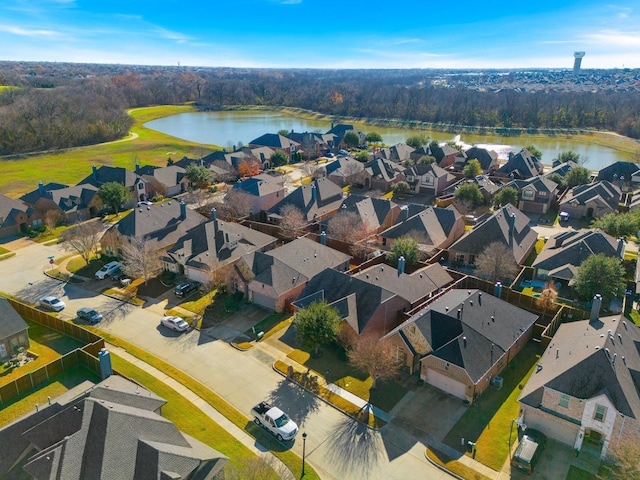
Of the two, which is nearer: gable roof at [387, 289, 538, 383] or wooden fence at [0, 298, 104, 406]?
wooden fence at [0, 298, 104, 406]

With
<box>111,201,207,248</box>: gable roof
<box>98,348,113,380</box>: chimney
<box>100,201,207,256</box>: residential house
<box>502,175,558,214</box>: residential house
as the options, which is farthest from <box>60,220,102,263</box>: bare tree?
<box>502,175,558,214</box>: residential house

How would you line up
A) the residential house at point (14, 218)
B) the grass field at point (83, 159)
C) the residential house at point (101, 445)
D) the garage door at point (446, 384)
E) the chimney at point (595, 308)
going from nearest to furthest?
the residential house at point (101, 445)
the garage door at point (446, 384)
the chimney at point (595, 308)
the residential house at point (14, 218)
the grass field at point (83, 159)

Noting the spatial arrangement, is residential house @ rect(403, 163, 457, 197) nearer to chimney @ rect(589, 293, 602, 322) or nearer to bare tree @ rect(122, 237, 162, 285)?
chimney @ rect(589, 293, 602, 322)

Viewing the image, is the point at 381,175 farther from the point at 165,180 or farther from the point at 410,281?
the point at 410,281

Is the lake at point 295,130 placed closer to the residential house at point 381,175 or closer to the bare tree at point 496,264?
the residential house at point 381,175

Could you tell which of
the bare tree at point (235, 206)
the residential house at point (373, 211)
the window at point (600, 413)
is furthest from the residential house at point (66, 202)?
the window at point (600, 413)

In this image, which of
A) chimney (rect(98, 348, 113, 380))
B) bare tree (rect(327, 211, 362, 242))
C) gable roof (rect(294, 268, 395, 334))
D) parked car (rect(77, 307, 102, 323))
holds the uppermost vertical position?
bare tree (rect(327, 211, 362, 242))

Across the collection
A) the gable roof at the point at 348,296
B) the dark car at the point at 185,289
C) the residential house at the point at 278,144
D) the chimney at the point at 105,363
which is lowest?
the dark car at the point at 185,289

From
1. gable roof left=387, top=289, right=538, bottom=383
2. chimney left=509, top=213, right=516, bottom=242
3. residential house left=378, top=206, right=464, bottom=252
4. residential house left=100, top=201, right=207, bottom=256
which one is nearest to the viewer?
gable roof left=387, top=289, right=538, bottom=383
